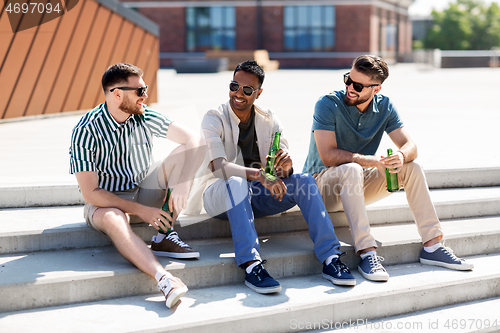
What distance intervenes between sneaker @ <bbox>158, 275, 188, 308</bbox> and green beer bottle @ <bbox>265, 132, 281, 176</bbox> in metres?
0.93

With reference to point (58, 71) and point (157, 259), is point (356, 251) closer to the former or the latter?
point (157, 259)

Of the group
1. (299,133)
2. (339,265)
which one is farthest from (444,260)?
(299,133)

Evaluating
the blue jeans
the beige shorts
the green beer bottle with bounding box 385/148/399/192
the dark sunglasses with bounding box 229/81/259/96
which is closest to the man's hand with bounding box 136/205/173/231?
the beige shorts

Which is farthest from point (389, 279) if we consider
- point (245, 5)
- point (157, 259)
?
point (245, 5)

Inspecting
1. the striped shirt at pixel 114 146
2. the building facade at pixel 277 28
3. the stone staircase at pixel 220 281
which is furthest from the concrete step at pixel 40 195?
the building facade at pixel 277 28

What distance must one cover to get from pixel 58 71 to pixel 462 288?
6.82m

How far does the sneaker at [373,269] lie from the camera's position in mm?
3371

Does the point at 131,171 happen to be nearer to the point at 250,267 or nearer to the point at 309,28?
the point at 250,267

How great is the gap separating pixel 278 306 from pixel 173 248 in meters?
0.75

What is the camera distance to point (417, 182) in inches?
144

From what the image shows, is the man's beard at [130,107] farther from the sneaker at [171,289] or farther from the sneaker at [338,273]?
the sneaker at [338,273]

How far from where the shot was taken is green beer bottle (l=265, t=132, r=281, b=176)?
346cm

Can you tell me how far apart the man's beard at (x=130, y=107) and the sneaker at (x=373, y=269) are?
166 cm

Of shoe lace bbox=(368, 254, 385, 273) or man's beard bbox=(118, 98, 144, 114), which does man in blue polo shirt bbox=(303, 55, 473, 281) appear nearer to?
shoe lace bbox=(368, 254, 385, 273)
